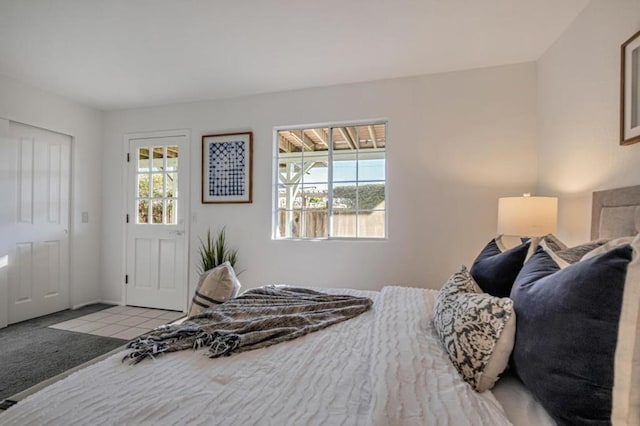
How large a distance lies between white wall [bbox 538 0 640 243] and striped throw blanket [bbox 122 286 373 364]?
1.55 meters

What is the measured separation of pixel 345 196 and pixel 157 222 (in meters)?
2.31

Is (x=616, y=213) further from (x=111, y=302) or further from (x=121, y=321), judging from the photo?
(x=111, y=302)

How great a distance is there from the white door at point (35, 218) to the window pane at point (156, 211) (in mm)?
913

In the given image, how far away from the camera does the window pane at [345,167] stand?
3174 mm

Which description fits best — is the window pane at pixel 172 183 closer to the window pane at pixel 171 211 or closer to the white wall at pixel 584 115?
the window pane at pixel 171 211

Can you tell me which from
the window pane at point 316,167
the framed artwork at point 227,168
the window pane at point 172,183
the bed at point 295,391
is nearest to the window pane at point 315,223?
the window pane at point 316,167

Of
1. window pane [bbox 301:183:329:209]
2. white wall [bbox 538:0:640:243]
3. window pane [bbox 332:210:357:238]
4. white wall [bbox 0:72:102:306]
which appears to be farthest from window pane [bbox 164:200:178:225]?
white wall [bbox 538:0:640:243]

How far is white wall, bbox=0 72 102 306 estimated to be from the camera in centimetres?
323

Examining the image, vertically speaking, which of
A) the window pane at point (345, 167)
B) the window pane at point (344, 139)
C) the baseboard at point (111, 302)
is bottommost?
the baseboard at point (111, 302)

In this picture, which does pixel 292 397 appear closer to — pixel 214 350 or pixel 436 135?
pixel 214 350

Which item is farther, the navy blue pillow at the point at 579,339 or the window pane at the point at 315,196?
the window pane at the point at 315,196

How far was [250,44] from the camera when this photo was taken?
7.80 feet

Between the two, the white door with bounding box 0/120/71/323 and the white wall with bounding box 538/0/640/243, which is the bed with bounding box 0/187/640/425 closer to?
the white wall with bounding box 538/0/640/243

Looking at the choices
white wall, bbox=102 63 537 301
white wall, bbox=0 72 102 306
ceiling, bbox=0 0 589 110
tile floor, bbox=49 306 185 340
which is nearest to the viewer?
ceiling, bbox=0 0 589 110
